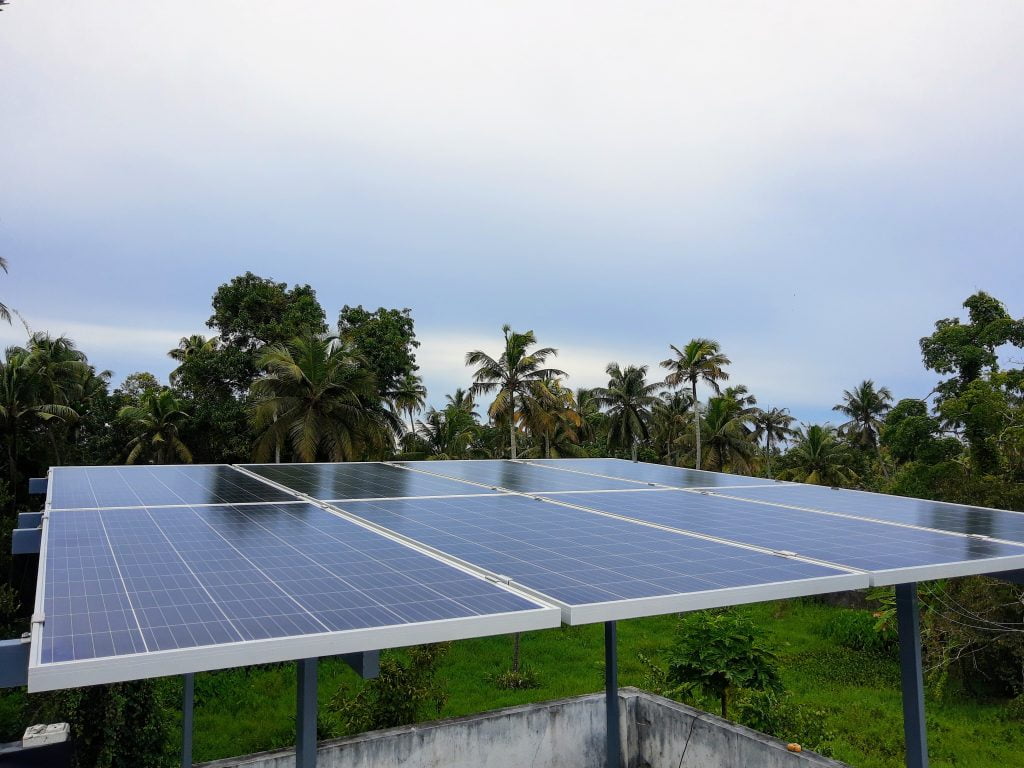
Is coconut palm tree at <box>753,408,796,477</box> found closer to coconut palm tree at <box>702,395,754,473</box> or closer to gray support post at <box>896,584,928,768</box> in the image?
coconut palm tree at <box>702,395,754,473</box>

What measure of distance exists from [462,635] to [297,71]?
12570 millimetres

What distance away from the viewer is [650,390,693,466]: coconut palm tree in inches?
1859

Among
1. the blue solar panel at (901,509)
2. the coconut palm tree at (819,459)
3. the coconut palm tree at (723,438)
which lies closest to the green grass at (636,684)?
the blue solar panel at (901,509)

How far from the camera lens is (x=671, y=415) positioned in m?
47.8

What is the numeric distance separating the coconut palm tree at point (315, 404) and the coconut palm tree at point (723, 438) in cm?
2049

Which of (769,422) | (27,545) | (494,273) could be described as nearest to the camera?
(27,545)

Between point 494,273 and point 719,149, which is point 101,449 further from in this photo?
point 719,149

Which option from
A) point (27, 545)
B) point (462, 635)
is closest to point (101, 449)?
point (27, 545)

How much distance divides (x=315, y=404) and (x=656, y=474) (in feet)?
51.0

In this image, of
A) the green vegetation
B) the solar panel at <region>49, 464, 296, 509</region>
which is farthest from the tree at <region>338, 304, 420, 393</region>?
the solar panel at <region>49, 464, 296, 509</region>

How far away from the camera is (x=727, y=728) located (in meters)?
10.6

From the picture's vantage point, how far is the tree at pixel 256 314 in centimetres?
3083

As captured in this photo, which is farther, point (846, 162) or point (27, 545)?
point (846, 162)

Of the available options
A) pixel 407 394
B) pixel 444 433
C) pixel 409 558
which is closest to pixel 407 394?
pixel 407 394
